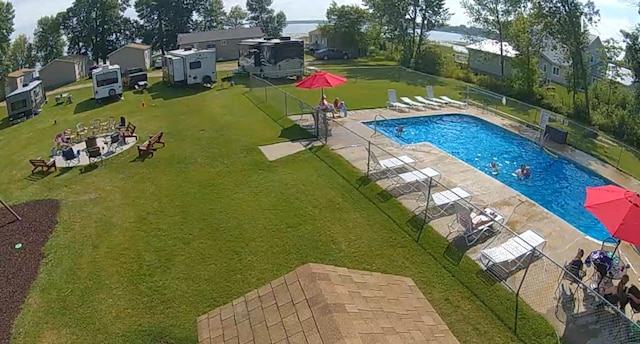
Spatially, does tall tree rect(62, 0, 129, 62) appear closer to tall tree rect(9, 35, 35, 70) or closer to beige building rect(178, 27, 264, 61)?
tall tree rect(9, 35, 35, 70)

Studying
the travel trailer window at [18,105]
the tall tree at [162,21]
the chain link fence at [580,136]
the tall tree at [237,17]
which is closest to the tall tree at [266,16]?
the tall tree at [237,17]

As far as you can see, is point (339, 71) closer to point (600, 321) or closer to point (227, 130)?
point (227, 130)

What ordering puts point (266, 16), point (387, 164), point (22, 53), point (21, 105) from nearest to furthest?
point (387, 164) < point (21, 105) < point (22, 53) < point (266, 16)

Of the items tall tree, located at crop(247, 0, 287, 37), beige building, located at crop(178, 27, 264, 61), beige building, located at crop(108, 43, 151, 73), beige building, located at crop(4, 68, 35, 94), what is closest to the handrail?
→ beige building, located at crop(108, 43, 151, 73)

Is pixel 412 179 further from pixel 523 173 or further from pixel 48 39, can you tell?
pixel 48 39

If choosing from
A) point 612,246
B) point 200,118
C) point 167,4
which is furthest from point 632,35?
point 167,4

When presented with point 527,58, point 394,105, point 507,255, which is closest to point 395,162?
point 507,255
